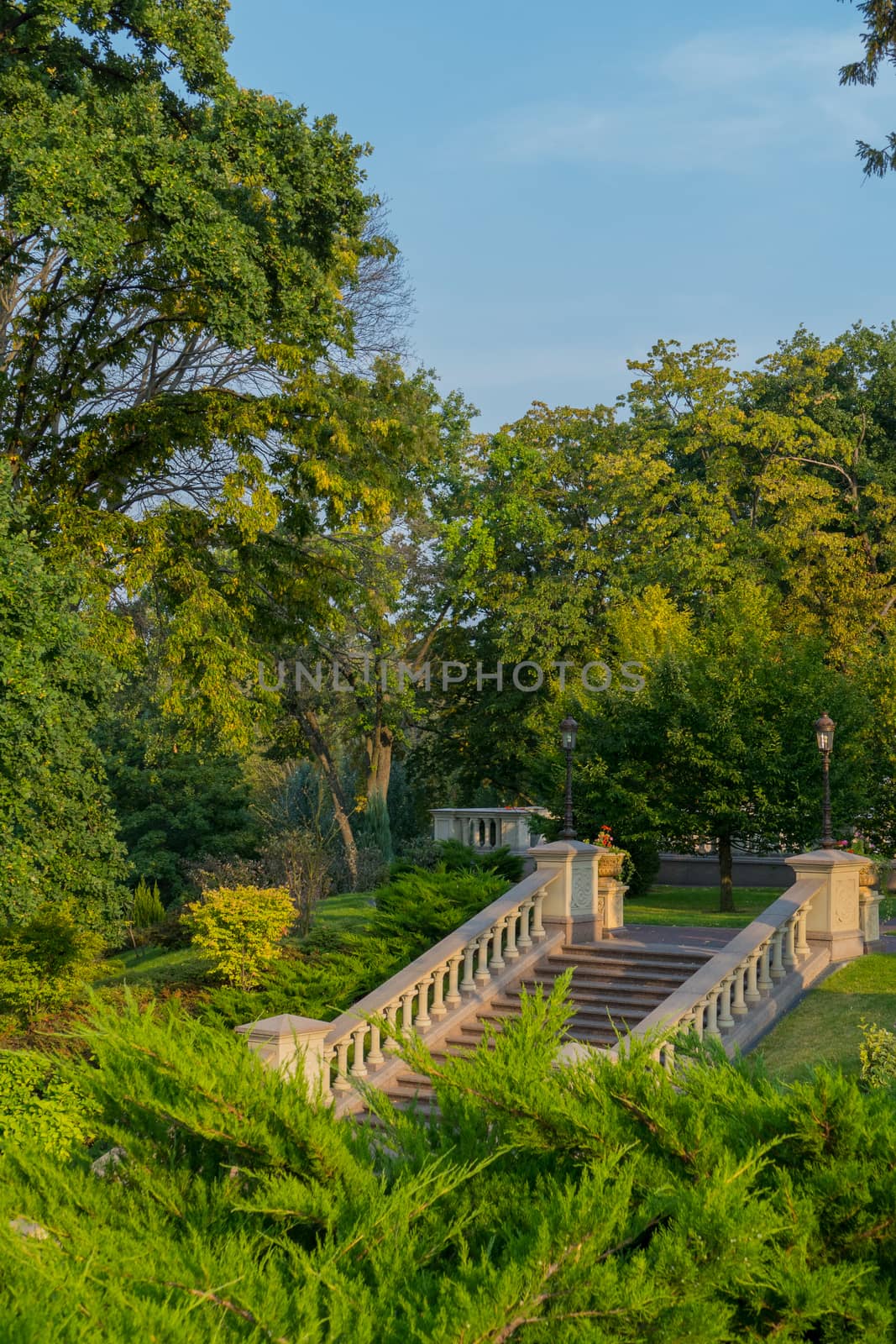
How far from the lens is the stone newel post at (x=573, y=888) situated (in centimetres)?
1689

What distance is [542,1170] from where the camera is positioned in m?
4.49

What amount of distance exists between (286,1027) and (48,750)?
424 centimetres

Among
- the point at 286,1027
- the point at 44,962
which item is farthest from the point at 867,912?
the point at 44,962

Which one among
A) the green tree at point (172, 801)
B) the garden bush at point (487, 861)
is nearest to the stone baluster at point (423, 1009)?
the garden bush at point (487, 861)

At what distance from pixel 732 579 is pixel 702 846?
391 inches

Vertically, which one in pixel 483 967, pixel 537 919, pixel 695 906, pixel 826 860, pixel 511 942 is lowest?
pixel 695 906

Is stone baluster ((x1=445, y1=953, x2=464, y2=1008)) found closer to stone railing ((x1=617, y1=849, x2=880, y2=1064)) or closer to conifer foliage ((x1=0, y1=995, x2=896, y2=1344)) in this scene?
stone railing ((x1=617, y1=849, x2=880, y2=1064))

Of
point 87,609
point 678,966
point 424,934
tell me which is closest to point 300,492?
point 87,609

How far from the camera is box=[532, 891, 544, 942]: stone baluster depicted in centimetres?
1667

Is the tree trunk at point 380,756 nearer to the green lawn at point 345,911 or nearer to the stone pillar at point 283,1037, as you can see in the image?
the green lawn at point 345,911

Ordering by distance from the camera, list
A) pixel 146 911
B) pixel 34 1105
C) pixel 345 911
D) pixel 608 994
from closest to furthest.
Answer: pixel 34 1105
pixel 608 994
pixel 345 911
pixel 146 911

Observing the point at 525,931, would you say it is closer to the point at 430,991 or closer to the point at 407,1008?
the point at 430,991

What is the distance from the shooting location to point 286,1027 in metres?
12.0

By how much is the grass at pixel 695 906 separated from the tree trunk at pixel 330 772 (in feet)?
25.7
